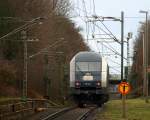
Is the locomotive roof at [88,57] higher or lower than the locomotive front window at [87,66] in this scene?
higher

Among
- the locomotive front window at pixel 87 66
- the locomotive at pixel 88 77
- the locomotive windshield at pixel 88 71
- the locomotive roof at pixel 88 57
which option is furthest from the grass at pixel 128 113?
the locomotive roof at pixel 88 57

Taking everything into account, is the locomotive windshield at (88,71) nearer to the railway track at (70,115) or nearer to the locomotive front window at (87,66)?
the locomotive front window at (87,66)

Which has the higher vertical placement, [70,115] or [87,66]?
[87,66]

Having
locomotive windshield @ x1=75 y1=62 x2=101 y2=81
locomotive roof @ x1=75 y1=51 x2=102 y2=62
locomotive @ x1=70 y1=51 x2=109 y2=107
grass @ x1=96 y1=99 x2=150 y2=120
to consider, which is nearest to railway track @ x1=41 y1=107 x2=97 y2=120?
grass @ x1=96 y1=99 x2=150 y2=120

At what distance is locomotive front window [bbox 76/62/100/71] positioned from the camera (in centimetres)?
4884

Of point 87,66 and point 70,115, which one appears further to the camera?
point 87,66

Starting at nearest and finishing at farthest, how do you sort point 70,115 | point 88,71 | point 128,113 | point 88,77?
point 128,113 → point 70,115 → point 88,77 → point 88,71

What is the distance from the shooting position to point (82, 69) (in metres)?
48.8

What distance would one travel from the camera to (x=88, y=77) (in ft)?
158

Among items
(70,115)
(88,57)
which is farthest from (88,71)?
(70,115)

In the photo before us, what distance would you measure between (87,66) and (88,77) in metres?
1.19

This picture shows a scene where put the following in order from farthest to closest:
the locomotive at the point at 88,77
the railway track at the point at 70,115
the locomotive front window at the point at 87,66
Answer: the locomotive front window at the point at 87,66 < the locomotive at the point at 88,77 < the railway track at the point at 70,115

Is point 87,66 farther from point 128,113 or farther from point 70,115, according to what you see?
point 128,113

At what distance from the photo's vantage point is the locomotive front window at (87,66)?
160 feet
